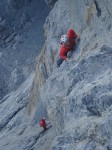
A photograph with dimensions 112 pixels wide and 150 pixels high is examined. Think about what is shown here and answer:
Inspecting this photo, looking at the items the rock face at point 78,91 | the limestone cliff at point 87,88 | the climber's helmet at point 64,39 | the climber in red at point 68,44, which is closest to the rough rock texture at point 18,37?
the rock face at point 78,91

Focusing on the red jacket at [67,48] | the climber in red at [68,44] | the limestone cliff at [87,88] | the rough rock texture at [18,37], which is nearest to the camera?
the limestone cliff at [87,88]

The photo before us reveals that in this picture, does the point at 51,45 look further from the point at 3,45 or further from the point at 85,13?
the point at 3,45

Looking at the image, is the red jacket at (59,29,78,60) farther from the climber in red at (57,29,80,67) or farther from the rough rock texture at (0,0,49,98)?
the rough rock texture at (0,0,49,98)

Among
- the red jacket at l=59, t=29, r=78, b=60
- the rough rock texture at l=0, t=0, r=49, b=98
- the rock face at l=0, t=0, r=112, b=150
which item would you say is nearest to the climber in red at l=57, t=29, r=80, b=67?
the red jacket at l=59, t=29, r=78, b=60

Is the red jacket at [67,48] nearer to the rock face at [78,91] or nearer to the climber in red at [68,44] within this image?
the climber in red at [68,44]

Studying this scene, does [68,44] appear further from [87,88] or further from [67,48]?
[87,88]

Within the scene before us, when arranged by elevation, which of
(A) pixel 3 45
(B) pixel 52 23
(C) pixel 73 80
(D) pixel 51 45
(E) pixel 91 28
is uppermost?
(A) pixel 3 45

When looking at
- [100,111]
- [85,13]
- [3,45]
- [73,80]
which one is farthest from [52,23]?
[3,45]
